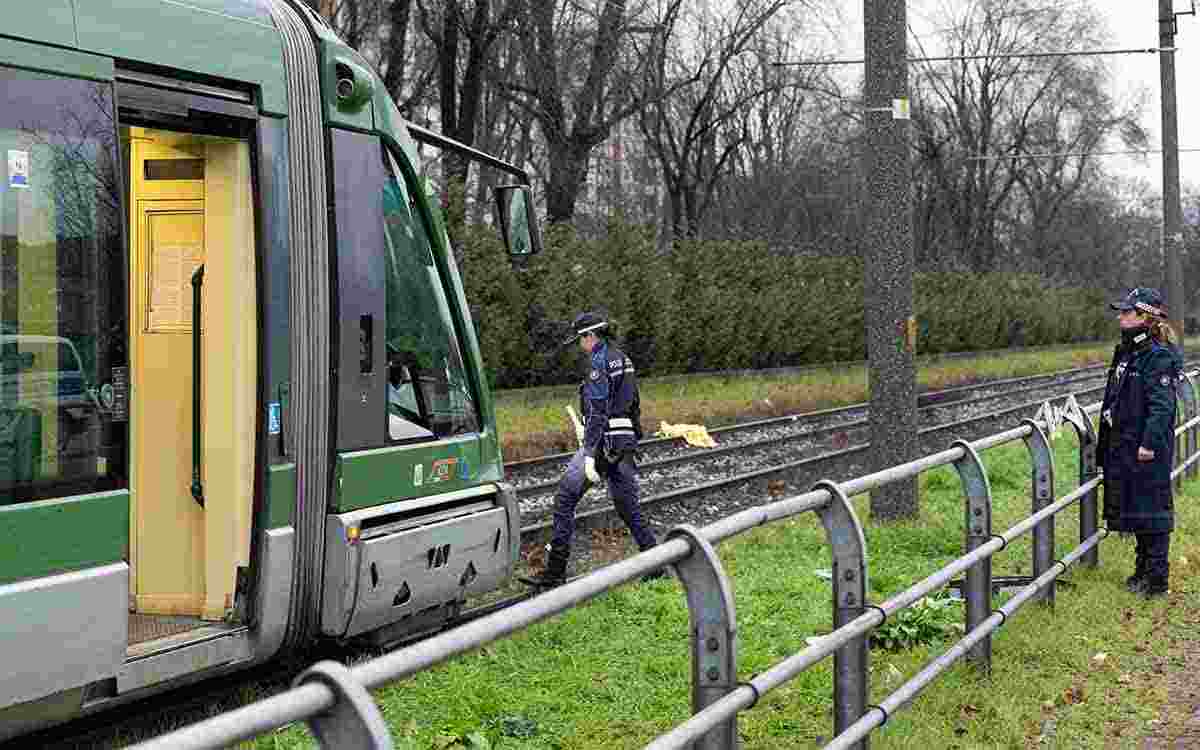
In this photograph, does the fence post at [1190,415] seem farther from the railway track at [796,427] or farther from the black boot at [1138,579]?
the black boot at [1138,579]

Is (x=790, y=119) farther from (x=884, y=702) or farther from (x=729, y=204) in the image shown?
(x=884, y=702)

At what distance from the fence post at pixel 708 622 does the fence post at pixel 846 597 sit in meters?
1.15

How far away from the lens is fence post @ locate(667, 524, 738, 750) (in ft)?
12.3

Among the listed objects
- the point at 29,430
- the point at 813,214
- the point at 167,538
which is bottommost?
the point at 167,538

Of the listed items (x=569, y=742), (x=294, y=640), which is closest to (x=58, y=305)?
(x=294, y=640)

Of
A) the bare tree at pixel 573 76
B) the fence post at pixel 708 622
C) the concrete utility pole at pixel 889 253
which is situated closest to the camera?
the fence post at pixel 708 622

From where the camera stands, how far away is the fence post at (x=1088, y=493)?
9125mm

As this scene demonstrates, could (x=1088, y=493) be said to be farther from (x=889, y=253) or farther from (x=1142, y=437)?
(x=889, y=253)

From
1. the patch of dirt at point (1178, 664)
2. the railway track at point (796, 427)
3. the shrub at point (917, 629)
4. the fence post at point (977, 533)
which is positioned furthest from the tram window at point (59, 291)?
the railway track at point (796, 427)

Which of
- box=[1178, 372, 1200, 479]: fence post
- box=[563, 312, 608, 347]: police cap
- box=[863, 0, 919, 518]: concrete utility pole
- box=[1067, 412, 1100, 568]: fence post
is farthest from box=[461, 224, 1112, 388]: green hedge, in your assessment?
box=[1067, 412, 1100, 568]: fence post

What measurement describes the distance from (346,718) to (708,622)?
1588mm

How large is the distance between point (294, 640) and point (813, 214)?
170 feet

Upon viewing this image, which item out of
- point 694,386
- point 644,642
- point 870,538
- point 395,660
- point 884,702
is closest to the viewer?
point 395,660

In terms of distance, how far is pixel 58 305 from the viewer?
5484 mm
